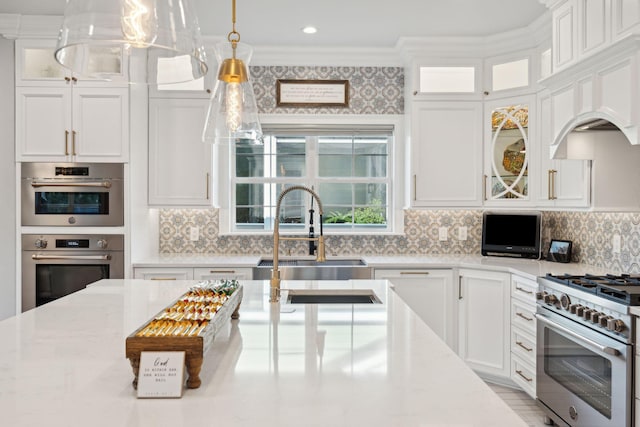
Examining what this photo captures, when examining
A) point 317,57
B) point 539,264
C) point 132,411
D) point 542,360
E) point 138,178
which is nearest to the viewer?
point 132,411

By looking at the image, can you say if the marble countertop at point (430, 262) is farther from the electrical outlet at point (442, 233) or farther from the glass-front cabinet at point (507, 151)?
the glass-front cabinet at point (507, 151)

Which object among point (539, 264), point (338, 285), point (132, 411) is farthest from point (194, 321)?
point (539, 264)

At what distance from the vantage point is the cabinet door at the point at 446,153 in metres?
4.03

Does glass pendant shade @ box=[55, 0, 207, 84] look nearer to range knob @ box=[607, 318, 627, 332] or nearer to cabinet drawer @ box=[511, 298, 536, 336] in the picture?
range knob @ box=[607, 318, 627, 332]

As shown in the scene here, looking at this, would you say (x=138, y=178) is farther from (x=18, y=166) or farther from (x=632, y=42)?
(x=632, y=42)

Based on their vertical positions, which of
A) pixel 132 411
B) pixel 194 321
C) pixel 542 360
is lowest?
pixel 542 360

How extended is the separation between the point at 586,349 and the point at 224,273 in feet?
8.15

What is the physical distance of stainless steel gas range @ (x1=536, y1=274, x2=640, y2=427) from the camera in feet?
7.35

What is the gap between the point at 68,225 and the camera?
144 inches

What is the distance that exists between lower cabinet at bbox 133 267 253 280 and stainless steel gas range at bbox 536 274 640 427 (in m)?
2.12

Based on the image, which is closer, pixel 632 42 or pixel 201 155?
pixel 632 42

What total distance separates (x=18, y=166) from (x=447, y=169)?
3.35 m

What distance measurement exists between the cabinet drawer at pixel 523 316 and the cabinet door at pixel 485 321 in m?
0.07

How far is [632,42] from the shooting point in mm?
2264
